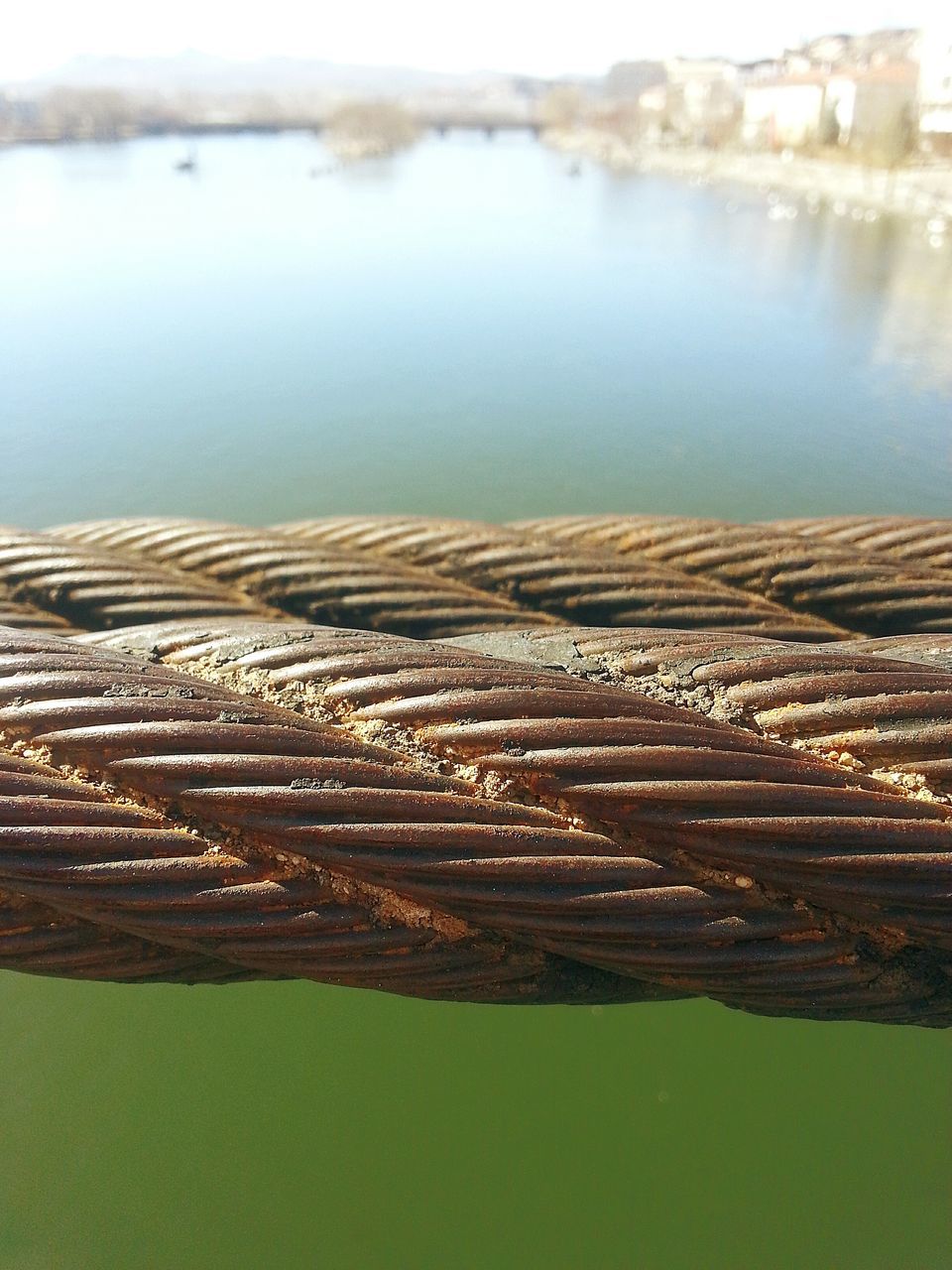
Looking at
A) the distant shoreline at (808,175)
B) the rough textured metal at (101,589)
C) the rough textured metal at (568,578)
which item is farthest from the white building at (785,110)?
the rough textured metal at (101,589)

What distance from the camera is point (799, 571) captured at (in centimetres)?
62

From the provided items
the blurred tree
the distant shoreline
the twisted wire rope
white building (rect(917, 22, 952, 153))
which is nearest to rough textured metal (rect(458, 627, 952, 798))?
the twisted wire rope

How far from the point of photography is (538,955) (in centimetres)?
33

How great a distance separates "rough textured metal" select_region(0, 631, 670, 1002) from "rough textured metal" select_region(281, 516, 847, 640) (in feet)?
0.95

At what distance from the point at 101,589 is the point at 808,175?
47.8 ft

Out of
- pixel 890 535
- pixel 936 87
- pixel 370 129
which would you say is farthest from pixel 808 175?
pixel 370 129

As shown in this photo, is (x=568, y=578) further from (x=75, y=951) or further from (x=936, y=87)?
(x=936, y=87)

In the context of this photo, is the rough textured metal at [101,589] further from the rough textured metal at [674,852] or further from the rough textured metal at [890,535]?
the rough textured metal at [890,535]

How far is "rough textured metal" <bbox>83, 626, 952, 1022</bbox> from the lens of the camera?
31 centimetres

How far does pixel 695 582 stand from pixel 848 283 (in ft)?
12.7

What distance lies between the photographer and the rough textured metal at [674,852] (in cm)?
31

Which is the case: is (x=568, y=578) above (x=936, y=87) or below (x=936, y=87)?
below

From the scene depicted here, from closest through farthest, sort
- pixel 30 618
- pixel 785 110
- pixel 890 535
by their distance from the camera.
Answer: pixel 30 618
pixel 890 535
pixel 785 110

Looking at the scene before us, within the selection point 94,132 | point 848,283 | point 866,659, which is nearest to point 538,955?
point 866,659
